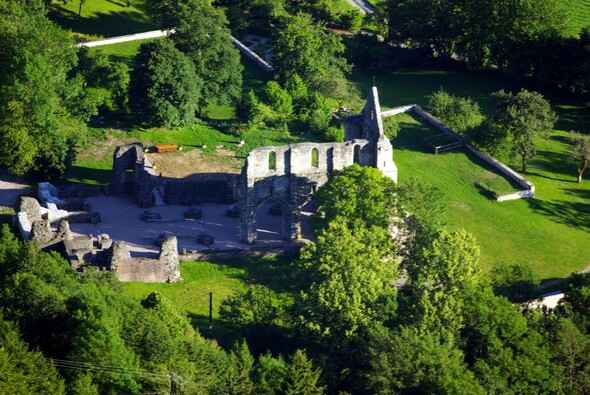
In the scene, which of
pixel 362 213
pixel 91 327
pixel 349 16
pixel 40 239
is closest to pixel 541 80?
pixel 349 16

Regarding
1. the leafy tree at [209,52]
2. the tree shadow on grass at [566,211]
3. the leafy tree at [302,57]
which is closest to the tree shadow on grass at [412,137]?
the leafy tree at [302,57]

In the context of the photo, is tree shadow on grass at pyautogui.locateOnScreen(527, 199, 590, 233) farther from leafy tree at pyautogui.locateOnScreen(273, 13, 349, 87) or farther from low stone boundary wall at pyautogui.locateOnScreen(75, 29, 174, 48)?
low stone boundary wall at pyautogui.locateOnScreen(75, 29, 174, 48)

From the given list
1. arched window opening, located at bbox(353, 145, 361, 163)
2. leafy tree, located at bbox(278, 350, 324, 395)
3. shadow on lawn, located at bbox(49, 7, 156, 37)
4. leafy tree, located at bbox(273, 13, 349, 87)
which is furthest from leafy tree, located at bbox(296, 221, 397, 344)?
shadow on lawn, located at bbox(49, 7, 156, 37)

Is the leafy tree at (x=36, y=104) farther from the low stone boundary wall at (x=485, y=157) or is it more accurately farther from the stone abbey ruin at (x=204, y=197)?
the low stone boundary wall at (x=485, y=157)

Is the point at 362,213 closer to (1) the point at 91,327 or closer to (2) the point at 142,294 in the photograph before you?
(2) the point at 142,294

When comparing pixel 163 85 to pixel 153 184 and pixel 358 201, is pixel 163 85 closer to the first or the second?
pixel 153 184
